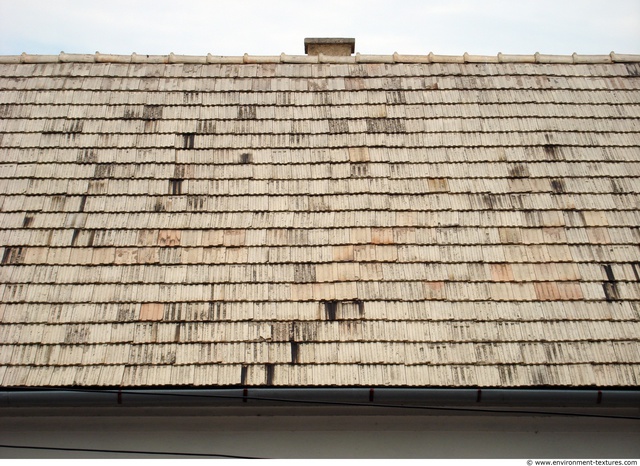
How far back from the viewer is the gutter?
13.1 ft

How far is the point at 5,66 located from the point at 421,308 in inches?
234

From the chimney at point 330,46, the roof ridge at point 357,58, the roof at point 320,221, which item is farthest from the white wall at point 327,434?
the chimney at point 330,46

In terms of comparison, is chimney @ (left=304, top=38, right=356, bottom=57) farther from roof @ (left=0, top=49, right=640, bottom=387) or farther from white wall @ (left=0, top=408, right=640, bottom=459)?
white wall @ (left=0, top=408, right=640, bottom=459)

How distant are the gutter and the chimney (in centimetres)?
500

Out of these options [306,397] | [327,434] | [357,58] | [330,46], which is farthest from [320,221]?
[330,46]

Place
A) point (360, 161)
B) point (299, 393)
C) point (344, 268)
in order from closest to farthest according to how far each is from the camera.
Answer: point (299, 393) → point (344, 268) → point (360, 161)

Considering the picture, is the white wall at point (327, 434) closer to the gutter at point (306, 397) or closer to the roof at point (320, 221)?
the gutter at point (306, 397)

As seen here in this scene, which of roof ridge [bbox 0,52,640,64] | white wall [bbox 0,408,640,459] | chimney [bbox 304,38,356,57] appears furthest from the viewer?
chimney [bbox 304,38,356,57]

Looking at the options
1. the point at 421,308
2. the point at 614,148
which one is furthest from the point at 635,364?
the point at 614,148

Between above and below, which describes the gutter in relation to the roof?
below

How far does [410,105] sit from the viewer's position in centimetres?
599

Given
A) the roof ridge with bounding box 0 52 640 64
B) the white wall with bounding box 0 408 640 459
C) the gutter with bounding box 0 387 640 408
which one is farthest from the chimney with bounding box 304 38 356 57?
the white wall with bounding box 0 408 640 459

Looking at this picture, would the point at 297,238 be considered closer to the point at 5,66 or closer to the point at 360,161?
the point at 360,161

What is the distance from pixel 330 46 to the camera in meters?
7.10
